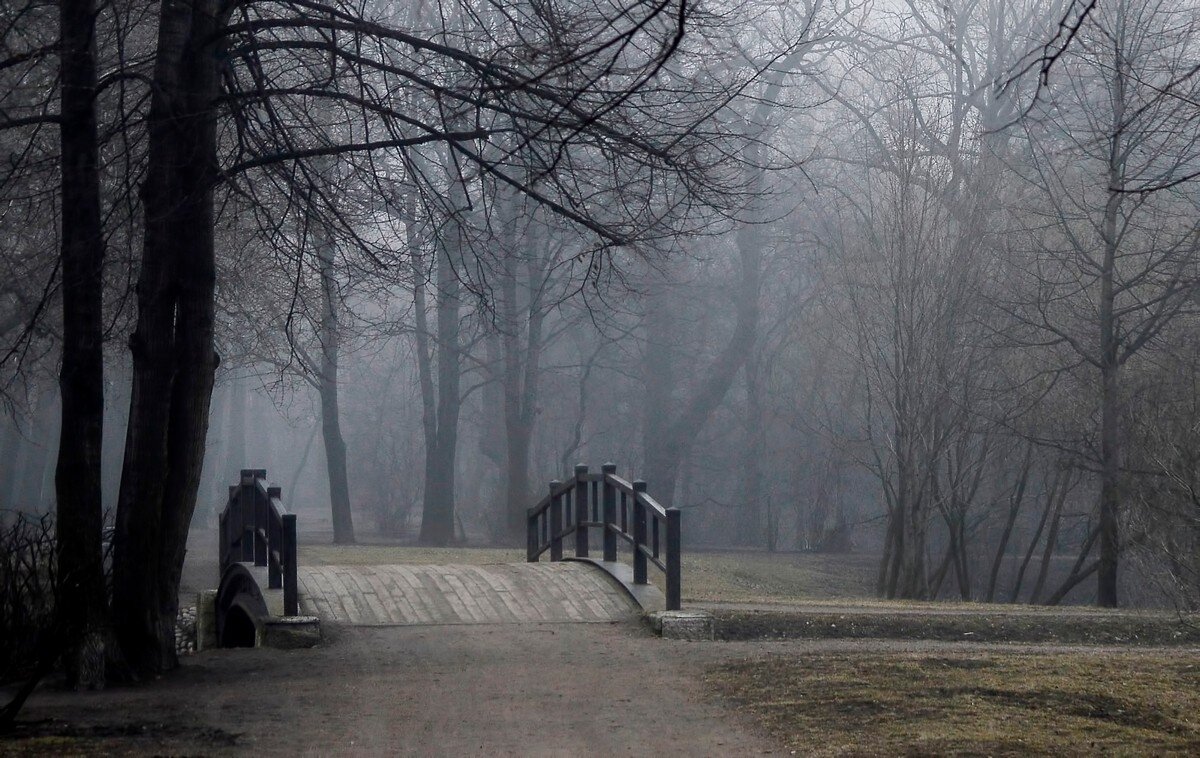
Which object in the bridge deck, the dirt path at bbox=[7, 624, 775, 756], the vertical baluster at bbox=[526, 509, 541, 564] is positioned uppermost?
the vertical baluster at bbox=[526, 509, 541, 564]

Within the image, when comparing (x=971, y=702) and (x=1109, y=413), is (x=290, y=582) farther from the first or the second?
(x=1109, y=413)

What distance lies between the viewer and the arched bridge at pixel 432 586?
1165cm

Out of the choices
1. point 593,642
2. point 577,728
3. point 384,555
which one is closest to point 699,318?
point 384,555

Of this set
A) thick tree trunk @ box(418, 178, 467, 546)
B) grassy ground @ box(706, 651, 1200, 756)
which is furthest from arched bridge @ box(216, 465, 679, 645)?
thick tree trunk @ box(418, 178, 467, 546)

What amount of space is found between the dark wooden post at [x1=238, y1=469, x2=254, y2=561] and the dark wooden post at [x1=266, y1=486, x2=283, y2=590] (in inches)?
55.4

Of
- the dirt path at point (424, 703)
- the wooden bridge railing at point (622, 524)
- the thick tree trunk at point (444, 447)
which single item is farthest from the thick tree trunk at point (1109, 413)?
the thick tree trunk at point (444, 447)

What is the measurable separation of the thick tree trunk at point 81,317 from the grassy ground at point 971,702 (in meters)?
4.80

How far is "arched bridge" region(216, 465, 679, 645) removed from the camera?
11.6 metres

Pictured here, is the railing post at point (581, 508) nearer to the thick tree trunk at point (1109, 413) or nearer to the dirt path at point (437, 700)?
the dirt path at point (437, 700)

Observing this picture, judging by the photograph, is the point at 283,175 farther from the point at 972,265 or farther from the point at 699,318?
the point at 699,318

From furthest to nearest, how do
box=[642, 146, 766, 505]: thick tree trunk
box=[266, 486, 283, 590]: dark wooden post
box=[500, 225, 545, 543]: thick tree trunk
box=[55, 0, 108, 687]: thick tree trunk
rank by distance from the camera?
box=[642, 146, 766, 505]: thick tree trunk, box=[500, 225, 545, 543]: thick tree trunk, box=[266, 486, 283, 590]: dark wooden post, box=[55, 0, 108, 687]: thick tree trunk

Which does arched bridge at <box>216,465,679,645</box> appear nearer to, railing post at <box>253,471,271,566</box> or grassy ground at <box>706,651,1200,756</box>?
railing post at <box>253,471,271,566</box>

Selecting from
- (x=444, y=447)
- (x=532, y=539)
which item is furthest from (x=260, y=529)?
(x=444, y=447)

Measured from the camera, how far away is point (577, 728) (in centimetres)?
766
